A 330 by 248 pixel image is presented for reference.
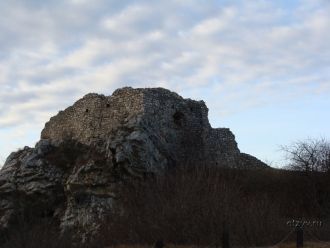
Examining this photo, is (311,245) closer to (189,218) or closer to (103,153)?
(189,218)

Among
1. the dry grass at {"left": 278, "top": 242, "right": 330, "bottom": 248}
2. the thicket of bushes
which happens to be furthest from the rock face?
the dry grass at {"left": 278, "top": 242, "right": 330, "bottom": 248}

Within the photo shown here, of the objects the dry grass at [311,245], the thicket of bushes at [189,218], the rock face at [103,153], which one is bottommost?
the dry grass at [311,245]

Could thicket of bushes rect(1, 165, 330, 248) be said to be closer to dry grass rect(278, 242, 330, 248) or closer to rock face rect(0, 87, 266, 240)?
dry grass rect(278, 242, 330, 248)

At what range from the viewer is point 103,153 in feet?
76.5

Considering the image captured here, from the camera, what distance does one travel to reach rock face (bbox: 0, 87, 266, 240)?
21.9 m

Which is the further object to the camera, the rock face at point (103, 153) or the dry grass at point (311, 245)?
the rock face at point (103, 153)

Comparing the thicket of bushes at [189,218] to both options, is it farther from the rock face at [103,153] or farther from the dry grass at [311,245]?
the rock face at [103,153]

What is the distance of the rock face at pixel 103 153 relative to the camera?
21906 mm

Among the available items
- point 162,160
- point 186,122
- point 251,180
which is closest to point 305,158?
point 251,180

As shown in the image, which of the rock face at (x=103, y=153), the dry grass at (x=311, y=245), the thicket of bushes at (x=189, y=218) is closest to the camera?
the dry grass at (x=311, y=245)

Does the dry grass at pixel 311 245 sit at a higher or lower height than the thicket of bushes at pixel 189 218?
lower

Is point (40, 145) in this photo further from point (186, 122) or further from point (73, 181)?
point (186, 122)

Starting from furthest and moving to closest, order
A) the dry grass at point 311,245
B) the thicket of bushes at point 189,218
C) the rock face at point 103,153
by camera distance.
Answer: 1. the rock face at point 103,153
2. the thicket of bushes at point 189,218
3. the dry grass at point 311,245

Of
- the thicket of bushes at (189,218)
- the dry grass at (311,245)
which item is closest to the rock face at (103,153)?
the thicket of bushes at (189,218)
